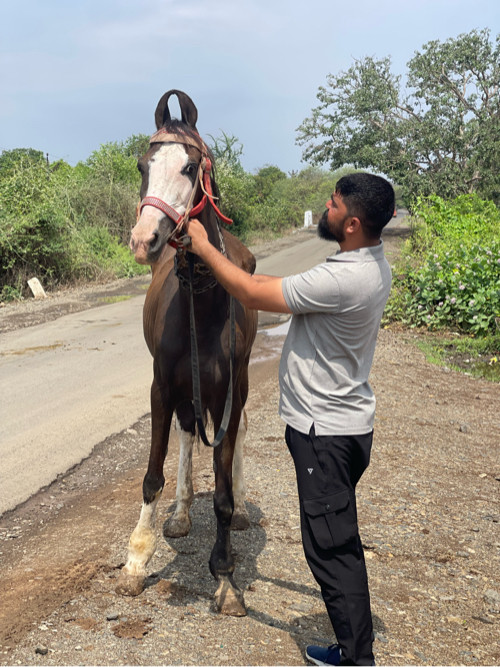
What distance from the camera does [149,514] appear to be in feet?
12.6

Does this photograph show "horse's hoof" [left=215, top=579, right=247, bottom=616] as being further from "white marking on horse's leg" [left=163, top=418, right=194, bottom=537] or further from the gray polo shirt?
the gray polo shirt

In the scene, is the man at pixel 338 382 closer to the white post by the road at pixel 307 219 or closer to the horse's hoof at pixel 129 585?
the horse's hoof at pixel 129 585

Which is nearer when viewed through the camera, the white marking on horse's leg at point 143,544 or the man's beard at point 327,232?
the man's beard at point 327,232

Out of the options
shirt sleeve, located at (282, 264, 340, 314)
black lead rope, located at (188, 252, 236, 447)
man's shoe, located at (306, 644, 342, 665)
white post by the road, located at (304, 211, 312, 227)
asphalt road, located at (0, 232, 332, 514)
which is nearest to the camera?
shirt sleeve, located at (282, 264, 340, 314)

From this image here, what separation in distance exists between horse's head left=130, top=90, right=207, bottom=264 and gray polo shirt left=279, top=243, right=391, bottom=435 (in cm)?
61

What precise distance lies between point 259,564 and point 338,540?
1494 mm

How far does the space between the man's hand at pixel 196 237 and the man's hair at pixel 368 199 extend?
64 cm

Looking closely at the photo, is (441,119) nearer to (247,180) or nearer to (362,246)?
(247,180)

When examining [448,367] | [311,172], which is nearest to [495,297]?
[448,367]

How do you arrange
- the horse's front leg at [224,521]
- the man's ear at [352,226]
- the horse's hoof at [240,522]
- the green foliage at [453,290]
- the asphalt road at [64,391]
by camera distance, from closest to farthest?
the man's ear at [352,226]
the horse's front leg at [224,521]
the horse's hoof at [240,522]
the asphalt road at [64,391]
the green foliage at [453,290]

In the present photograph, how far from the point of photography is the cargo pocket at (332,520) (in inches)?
110

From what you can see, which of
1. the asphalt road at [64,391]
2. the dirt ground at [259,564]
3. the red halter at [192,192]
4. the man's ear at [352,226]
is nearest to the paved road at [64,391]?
the asphalt road at [64,391]

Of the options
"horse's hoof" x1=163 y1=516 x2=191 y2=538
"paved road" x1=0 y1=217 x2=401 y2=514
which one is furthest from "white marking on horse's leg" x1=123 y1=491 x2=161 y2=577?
"paved road" x1=0 y1=217 x2=401 y2=514

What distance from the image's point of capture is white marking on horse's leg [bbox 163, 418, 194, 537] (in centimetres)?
447
